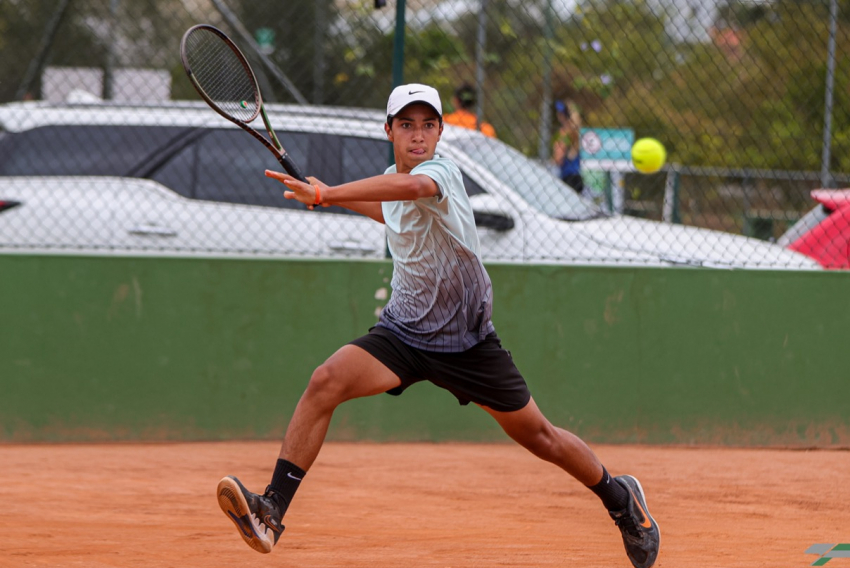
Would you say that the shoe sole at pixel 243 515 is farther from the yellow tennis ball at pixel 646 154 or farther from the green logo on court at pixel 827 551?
the yellow tennis ball at pixel 646 154

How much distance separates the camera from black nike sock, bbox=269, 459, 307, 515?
3.88 m

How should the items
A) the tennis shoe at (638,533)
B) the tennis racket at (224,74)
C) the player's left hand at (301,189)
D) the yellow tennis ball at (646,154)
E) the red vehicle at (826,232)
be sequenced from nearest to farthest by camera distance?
the player's left hand at (301,189), the tennis shoe at (638,533), the tennis racket at (224,74), the red vehicle at (826,232), the yellow tennis ball at (646,154)

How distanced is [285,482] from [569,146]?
4.45 m

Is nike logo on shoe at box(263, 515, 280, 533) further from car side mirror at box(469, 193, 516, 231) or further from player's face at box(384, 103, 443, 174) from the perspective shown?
car side mirror at box(469, 193, 516, 231)

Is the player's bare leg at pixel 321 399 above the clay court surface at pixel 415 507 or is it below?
above

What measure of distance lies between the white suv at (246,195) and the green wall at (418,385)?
0.30m

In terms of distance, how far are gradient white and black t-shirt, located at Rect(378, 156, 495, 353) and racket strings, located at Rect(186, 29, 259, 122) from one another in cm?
82

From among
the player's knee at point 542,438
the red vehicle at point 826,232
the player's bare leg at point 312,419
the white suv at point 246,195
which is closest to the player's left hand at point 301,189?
the player's bare leg at point 312,419

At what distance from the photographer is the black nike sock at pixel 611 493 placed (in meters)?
4.23

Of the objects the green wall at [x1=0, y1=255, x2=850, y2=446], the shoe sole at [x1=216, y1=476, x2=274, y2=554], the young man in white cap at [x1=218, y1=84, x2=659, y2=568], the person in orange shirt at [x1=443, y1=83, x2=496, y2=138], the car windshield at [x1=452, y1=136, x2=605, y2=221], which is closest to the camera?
the shoe sole at [x1=216, y1=476, x2=274, y2=554]

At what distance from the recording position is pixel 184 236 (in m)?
7.16

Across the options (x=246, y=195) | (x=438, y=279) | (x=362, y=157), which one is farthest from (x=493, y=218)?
(x=438, y=279)

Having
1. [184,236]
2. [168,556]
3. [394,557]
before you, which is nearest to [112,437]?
[184,236]

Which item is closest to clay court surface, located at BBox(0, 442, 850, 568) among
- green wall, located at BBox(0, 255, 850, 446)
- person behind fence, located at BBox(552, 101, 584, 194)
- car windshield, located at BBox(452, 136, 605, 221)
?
green wall, located at BBox(0, 255, 850, 446)
